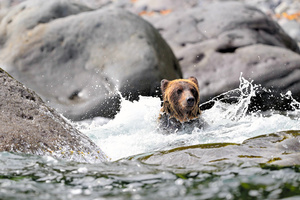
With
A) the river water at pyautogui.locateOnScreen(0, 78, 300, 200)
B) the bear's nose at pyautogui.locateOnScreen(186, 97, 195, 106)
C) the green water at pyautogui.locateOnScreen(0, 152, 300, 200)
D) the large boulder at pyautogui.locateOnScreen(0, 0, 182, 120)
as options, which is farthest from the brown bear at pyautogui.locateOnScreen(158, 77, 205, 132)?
the green water at pyautogui.locateOnScreen(0, 152, 300, 200)

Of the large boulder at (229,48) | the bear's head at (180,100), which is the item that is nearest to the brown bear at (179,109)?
the bear's head at (180,100)

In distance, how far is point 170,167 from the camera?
156 inches

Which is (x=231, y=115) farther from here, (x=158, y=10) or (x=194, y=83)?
(x=158, y=10)

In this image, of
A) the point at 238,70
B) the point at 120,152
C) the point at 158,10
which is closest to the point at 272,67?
the point at 238,70

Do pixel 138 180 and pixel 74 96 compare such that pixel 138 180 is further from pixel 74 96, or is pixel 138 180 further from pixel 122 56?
pixel 122 56

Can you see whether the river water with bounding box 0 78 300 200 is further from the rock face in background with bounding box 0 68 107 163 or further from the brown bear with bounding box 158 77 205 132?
the brown bear with bounding box 158 77 205 132

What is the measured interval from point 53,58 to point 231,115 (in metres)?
4.26

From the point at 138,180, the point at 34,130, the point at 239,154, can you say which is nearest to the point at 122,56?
the point at 34,130

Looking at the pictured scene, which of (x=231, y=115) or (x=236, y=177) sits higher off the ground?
(x=231, y=115)

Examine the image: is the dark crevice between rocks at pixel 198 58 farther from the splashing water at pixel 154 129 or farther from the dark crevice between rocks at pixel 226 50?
the splashing water at pixel 154 129

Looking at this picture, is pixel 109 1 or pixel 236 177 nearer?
pixel 236 177

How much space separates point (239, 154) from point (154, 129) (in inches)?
148

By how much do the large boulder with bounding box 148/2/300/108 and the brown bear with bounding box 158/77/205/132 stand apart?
3.11 metres

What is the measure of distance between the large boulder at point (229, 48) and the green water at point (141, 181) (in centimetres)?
739
